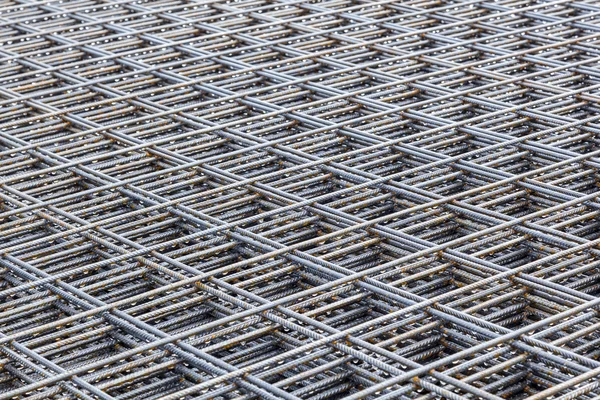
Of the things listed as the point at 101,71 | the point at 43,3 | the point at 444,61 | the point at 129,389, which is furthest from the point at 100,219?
the point at 43,3

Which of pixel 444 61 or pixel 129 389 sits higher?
pixel 444 61

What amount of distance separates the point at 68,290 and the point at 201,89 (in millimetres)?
3418

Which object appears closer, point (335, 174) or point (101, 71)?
point (335, 174)

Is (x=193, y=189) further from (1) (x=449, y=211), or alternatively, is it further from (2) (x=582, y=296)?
(2) (x=582, y=296)

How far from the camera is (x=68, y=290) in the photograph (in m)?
6.79

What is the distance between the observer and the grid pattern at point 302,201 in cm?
605

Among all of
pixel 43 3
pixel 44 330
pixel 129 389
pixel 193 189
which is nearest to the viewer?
pixel 129 389

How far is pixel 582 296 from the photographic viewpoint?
6562 mm

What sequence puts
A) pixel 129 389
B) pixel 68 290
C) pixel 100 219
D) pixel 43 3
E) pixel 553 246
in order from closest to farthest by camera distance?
pixel 129 389, pixel 68 290, pixel 553 246, pixel 100 219, pixel 43 3

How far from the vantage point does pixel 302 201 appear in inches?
307

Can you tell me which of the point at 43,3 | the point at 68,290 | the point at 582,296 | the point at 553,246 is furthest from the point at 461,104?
the point at 43,3

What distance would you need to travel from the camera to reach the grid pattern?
19.8ft

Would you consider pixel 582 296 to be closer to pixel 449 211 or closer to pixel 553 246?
pixel 553 246

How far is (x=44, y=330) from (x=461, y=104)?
4.50m
